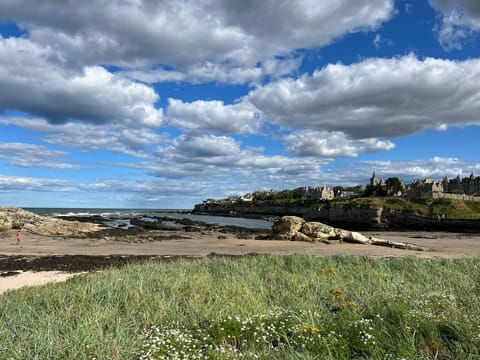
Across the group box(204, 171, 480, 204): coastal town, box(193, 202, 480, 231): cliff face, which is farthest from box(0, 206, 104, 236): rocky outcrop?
box(204, 171, 480, 204): coastal town

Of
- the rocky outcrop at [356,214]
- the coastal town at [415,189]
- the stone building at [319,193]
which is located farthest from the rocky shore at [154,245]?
the stone building at [319,193]

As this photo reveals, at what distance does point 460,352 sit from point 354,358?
140 cm

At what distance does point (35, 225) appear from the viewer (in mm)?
42656

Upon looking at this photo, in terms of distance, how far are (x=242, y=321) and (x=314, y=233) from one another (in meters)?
31.9

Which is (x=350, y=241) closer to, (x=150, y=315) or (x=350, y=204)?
(x=150, y=315)

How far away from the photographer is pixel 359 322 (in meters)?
5.75

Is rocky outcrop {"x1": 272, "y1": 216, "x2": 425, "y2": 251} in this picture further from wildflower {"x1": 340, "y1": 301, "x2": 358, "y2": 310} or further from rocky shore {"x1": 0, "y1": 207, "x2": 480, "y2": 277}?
wildflower {"x1": 340, "y1": 301, "x2": 358, "y2": 310}

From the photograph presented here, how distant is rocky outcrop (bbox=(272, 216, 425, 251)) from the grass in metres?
26.2

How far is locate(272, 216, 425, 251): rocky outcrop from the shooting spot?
115 feet

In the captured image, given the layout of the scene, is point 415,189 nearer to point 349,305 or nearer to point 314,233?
point 314,233

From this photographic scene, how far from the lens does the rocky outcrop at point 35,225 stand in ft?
137

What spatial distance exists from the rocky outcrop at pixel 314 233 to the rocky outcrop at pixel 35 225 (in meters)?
24.3

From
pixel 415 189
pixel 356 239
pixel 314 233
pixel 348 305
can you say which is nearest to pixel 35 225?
pixel 314 233

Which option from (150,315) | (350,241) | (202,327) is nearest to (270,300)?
(202,327)
